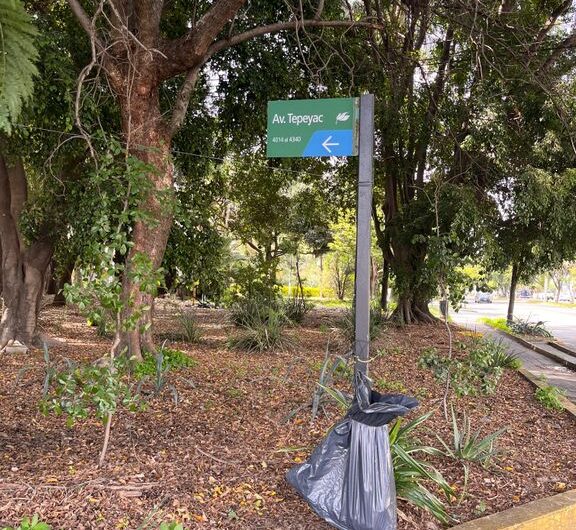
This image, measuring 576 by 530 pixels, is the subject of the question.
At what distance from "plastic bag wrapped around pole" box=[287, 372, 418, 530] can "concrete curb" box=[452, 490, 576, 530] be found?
21.5 inches

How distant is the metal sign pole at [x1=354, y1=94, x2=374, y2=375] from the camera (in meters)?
3.52

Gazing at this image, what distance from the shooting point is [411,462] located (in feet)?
10.9

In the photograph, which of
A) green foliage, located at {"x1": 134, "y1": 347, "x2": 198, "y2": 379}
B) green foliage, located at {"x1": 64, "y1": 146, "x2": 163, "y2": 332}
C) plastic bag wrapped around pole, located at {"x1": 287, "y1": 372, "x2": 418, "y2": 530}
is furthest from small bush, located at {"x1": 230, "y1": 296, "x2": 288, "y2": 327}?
plastic bag wrapped around pole, located at {"x1": 287, "y1": 372, "x2": 418, "y2": 530}

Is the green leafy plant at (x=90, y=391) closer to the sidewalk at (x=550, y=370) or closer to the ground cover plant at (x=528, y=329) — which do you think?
the sidewalk at (x=550, y=370)

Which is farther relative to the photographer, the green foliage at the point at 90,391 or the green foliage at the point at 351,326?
the green foliage at the point at 351,326

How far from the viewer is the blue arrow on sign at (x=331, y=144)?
146 inches

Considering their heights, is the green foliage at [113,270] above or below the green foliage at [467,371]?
above

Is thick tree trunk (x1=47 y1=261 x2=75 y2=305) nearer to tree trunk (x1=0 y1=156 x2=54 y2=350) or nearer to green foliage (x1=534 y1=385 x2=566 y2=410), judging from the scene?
tree trunk (x1=0 y1=156 x2=54 y2=350)

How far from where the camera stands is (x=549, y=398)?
6.05 metres

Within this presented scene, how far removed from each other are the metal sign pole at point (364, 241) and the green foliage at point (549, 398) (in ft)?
11.3

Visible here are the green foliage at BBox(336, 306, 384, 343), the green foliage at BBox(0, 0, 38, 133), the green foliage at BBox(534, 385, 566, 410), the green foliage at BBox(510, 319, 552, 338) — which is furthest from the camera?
the green foliage at BBox(510, 319, 552, 338)

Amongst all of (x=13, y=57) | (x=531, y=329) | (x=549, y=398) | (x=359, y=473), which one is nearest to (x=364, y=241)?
(x=359, y=473)

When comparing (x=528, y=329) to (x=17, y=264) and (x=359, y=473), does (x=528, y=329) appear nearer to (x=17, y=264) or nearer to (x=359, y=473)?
(x=17, y=264)

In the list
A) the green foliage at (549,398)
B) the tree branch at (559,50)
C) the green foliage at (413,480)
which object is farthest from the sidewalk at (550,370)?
the tree branch at (559,50)
